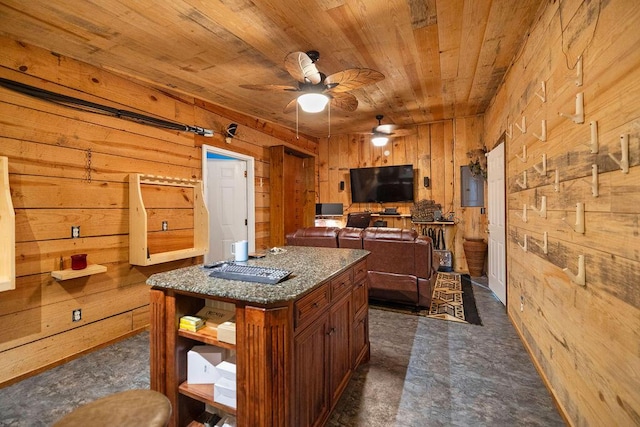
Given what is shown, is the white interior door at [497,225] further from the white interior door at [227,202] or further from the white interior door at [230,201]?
the white interior door at [227,202]

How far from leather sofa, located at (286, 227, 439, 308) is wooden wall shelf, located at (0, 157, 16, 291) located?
271cm

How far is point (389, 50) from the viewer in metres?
2.71

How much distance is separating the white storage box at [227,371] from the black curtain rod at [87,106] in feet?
8.66

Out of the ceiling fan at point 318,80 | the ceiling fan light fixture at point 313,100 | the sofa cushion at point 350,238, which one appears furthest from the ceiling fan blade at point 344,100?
the sofa cushion at point 350,238

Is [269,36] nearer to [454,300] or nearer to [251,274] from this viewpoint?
[251,274]

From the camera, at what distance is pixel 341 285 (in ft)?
5.95

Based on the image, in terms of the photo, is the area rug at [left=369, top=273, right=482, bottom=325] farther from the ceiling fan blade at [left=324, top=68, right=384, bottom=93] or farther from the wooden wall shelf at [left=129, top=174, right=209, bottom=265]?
the ceiling fan blade at [left=324, top=68, right=384, bottom=93]

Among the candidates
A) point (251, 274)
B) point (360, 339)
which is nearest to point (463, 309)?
point (360, 339)

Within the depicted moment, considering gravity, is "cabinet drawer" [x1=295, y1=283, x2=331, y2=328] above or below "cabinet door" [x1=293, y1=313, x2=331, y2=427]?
above

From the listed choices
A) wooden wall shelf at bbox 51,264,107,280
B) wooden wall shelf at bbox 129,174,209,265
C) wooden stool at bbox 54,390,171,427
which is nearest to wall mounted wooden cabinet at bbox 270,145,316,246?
wooden wall shelf at bbox 129,174,209,265

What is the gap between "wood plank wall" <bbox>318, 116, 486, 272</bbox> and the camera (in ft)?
17.3

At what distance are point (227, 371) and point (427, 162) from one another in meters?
5.27

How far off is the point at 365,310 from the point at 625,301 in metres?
1.50

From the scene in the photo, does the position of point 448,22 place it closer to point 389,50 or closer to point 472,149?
point 389,50
